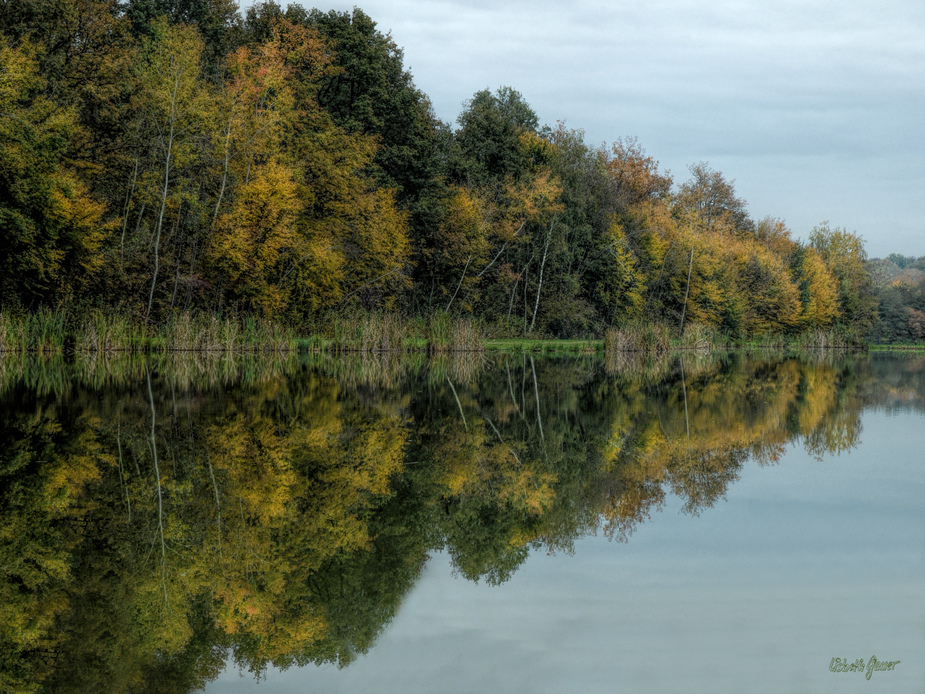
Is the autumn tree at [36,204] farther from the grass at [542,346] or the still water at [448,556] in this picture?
the grass at [542,346]

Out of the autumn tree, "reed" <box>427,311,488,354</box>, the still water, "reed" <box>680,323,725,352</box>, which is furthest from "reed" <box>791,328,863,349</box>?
the still water

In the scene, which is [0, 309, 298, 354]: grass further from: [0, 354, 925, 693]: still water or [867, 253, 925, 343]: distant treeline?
[867, 253, 925, 343]: distant treeline

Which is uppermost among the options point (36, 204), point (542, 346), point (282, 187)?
point (282, 187)

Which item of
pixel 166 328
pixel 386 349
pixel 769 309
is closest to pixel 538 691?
pixel 166 328

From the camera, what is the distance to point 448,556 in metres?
4.97

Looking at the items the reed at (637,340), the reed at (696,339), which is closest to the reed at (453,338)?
the reed at (637,340)

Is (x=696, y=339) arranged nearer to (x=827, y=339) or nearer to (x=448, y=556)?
(x=827, y=339)

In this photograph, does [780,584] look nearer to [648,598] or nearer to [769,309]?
[648,598]

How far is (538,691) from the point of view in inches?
125

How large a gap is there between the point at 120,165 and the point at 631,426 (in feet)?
82.9
